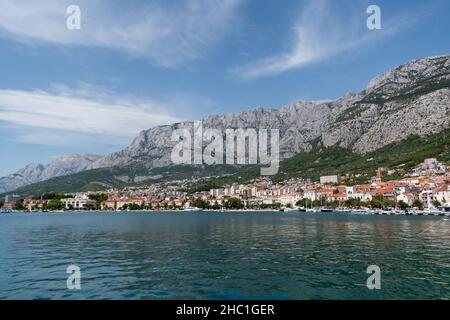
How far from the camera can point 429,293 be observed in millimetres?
17438

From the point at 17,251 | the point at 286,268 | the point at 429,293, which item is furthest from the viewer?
the point at 17,251

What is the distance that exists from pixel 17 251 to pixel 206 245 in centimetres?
1871

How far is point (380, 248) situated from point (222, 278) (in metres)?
19.4

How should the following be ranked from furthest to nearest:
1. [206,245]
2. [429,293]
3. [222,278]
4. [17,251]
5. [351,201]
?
1. [351,201]
2. [206,245]
3. [17,251]
4. [222,278]
5. [429,293]
